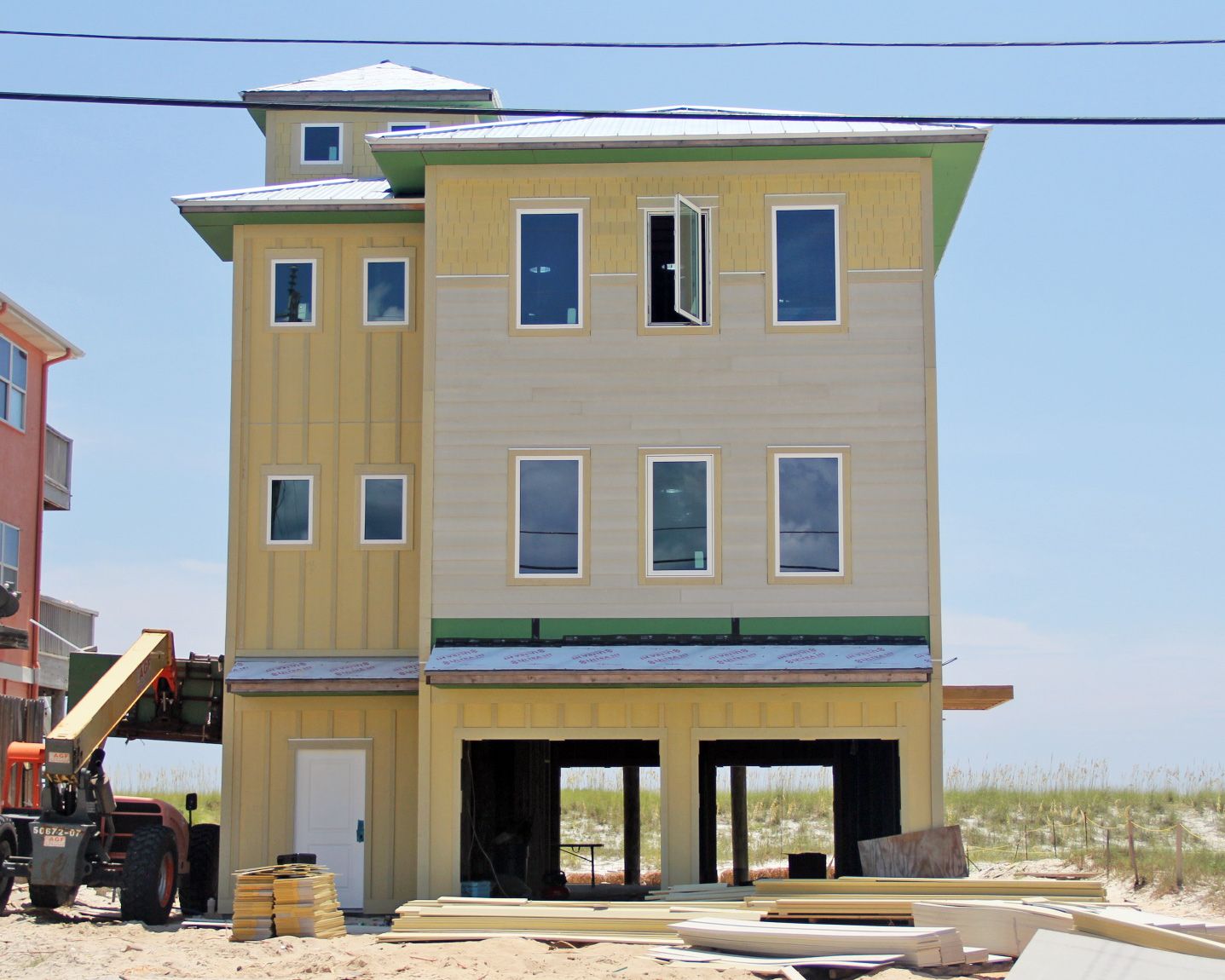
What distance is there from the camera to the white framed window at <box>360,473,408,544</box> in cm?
2280

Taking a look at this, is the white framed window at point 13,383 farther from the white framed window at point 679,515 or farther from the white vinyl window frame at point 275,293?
the white framed window at point 679,515

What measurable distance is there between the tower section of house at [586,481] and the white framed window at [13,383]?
12.7 meters

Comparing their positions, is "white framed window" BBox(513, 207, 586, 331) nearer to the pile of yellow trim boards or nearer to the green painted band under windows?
the green painted band under windows

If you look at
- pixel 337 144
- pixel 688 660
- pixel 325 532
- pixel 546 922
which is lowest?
pixel 546 922

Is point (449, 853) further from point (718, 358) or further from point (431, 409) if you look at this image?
point (718, 358)

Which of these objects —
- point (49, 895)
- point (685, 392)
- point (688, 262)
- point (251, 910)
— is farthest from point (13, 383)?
point (251, 910)

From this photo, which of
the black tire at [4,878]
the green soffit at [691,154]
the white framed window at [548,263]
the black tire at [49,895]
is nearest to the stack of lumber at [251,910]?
the black tire at [49,895]

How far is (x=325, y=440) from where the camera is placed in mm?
22938

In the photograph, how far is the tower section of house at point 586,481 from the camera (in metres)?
21.0

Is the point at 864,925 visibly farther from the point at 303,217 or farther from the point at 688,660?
the point at 303,217

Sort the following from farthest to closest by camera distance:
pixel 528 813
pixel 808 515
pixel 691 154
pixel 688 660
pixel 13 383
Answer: pixel 13 383 → pixel 528 813 → pixel 691 154 → pixel 808 515 → pixel 688 660

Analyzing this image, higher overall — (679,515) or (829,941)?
(679,515)

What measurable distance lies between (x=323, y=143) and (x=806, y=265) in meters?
12.4

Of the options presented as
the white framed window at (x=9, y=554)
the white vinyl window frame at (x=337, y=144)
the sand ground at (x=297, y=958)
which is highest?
the white vinyl window frame at (x=337, y=144)
